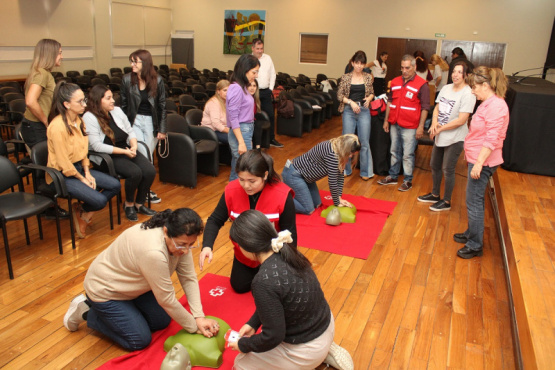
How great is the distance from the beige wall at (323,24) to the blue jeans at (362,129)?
311 inches

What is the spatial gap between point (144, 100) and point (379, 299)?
2893mm

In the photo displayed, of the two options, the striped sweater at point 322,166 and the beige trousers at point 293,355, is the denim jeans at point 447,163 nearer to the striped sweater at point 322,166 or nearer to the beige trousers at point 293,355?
the striped sweater at point 322,166

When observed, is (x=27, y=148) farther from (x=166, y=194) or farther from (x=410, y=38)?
(x=410, y=38)

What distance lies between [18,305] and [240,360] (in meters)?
1.60

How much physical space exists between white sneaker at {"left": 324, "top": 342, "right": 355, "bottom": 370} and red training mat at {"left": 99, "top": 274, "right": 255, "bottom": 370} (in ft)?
1.74

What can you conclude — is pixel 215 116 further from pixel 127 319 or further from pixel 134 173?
pixel 127 319

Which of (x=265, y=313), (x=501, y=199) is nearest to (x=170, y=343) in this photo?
(x=265, y=313)

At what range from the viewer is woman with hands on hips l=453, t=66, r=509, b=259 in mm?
3381

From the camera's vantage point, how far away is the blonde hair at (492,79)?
3396mm

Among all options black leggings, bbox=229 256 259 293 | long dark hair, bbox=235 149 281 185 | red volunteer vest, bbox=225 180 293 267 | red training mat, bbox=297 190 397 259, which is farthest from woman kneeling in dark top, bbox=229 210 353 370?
red training mat, bbox=297 190 397 259

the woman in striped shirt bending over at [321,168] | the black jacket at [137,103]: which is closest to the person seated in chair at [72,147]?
the black jacket at [137,103]

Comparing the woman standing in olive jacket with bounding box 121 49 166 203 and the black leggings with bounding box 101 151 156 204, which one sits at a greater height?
the woman standing in olive jacket with bounding box 121 49 166 203

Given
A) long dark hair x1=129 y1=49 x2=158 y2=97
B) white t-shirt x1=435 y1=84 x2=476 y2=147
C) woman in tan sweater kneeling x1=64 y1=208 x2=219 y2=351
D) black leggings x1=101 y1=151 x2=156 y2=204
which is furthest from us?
white t-shirt x1=435 y1=84 x2=476 y2=147

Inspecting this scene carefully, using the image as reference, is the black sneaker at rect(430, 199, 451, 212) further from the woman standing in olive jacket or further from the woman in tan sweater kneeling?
the woman in tan sweater kneeling
